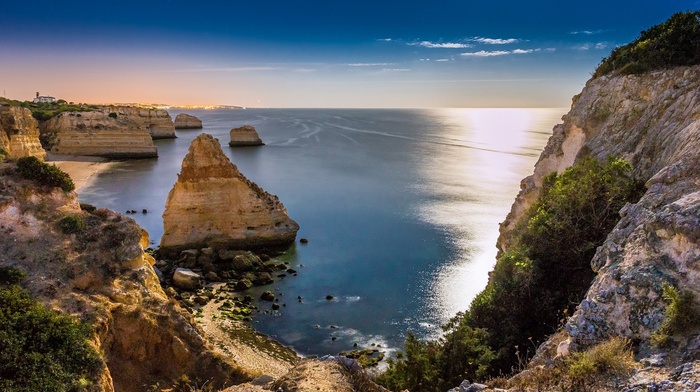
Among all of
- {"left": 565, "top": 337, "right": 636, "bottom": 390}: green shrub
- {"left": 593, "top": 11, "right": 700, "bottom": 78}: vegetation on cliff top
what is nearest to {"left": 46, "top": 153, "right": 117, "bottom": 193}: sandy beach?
{"left": 593, "top": 11, "right": 700, "bottom": 78}: vegetation on cliff top

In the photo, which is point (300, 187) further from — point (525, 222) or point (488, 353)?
point (488, 353)

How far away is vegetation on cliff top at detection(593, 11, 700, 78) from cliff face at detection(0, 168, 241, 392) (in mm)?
18967

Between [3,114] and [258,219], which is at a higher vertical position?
[3,114]

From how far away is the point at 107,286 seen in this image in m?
14.8

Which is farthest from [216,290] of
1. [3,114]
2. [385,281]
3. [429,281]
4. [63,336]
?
[3,114]

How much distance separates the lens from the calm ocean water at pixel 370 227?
2703 cm

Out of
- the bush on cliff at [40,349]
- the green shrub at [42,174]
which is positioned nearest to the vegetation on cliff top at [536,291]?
the bush on cliff at [40,349]

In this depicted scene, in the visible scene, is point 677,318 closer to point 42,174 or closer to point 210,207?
point 42,174

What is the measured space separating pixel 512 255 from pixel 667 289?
735cm

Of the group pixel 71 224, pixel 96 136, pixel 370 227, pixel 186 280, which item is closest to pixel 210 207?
pixel 186 280

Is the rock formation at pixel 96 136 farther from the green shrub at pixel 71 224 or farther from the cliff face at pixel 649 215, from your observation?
the cliff face at pixel 649 215

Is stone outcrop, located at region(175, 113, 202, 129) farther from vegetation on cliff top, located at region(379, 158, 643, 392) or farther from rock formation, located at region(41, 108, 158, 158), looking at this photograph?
vegetation on cliff top, located at region(379, 158, 643, 392)

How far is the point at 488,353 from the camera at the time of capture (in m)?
12.4

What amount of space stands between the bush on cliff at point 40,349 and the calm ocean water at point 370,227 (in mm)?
13446
